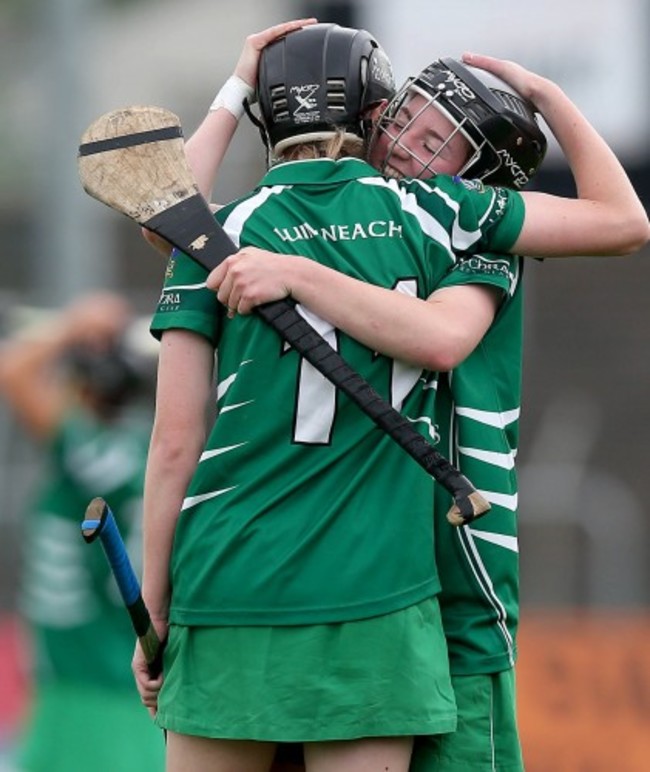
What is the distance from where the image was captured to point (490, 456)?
376 cm

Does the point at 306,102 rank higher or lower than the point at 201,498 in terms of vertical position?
higher

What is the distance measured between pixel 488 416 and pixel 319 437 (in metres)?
0.39

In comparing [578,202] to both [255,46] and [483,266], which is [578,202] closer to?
[483,266]

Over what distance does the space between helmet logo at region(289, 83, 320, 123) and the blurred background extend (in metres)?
5.29

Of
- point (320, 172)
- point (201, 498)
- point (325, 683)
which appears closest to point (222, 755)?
point (325, 683)

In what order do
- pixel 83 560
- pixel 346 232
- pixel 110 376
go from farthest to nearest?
pixel 83 560 < pixel 110 376 < pixel 346 232

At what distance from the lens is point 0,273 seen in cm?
1823

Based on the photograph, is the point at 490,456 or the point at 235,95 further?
the point at 235,95

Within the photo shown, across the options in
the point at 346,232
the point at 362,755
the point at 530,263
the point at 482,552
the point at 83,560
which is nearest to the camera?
the point at 362,755

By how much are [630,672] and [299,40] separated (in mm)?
6527

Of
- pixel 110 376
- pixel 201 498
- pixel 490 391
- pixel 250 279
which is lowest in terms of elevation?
pixel 110 376

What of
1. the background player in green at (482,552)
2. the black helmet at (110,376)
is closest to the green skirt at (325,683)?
the background player in green at (482,552)

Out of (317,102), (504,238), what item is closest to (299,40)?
(317,102)

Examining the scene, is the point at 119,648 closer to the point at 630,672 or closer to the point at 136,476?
the point at 136,476
